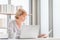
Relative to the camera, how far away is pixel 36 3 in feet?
9.64

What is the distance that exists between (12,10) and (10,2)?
0.77 ft

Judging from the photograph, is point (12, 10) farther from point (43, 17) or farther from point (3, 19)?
point (43, 17)

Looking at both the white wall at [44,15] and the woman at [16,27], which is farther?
the white wall at [44,15]

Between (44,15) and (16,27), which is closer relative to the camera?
(16,27)

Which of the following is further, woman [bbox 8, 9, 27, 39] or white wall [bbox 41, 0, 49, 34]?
→ white wall [bbox 41, 0, 49, 34]
